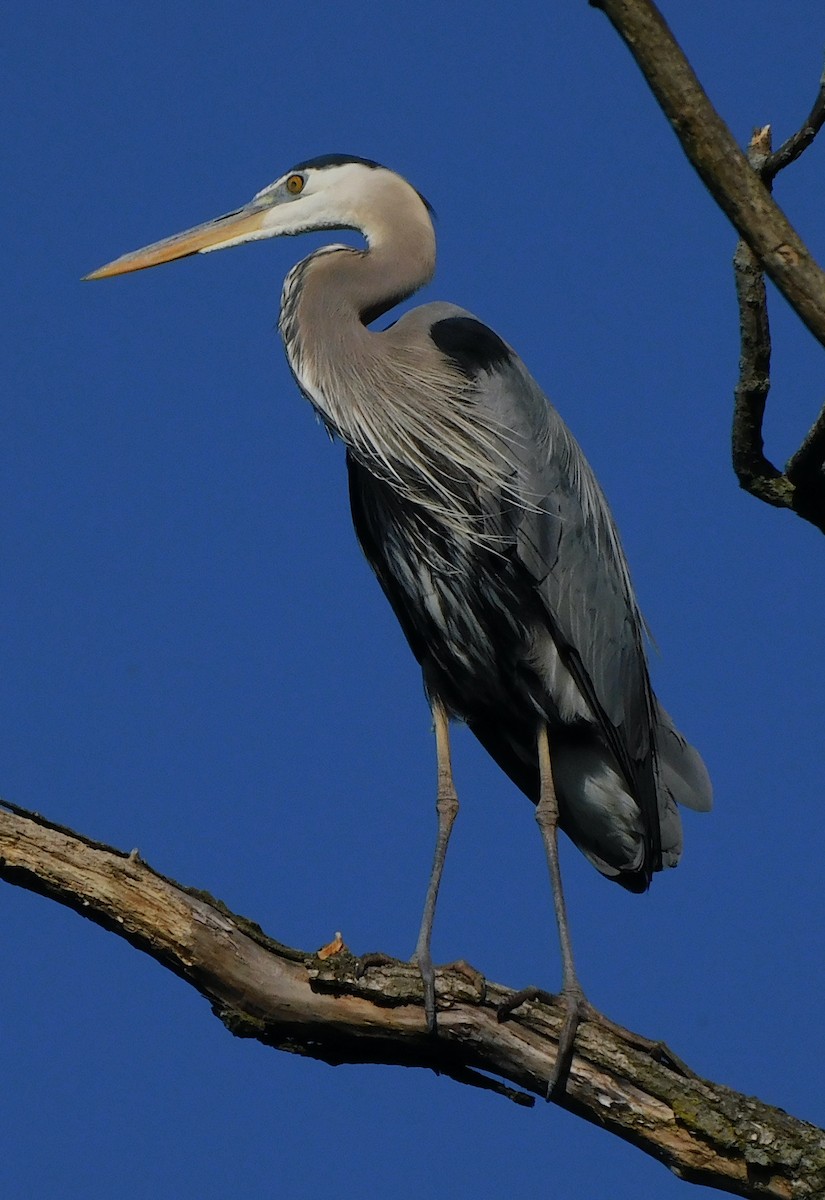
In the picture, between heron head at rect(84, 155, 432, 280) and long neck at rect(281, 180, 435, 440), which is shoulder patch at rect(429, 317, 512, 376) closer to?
long neck at rect(281, 180, 435, 440)

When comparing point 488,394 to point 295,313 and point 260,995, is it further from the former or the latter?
point 260,995

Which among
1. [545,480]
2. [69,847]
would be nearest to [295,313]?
[545,480]

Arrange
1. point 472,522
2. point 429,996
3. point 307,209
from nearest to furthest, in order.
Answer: point 429,996 → point 472,522 → point 307,209

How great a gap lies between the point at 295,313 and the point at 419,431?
0.57m

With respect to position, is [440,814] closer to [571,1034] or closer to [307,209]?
[571,1034]

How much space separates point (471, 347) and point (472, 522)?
619mm

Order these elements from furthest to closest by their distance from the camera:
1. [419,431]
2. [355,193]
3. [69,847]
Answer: [355,193], [419,431], [69,847]

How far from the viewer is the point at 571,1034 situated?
396 cm

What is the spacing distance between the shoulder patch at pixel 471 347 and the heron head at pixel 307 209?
0.43 m

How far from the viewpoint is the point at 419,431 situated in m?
4.95

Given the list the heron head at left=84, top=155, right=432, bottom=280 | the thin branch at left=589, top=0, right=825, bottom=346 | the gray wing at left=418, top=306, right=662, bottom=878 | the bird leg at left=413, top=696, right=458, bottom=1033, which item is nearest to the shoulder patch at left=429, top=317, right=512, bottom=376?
the gray wing at left=418, top=306, right=662, bottom=878

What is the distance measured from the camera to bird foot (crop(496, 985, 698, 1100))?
3.80m

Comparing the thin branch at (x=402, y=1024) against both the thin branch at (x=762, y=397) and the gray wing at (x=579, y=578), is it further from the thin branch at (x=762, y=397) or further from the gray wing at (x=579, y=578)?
the thin branch at (x=762, y=397)

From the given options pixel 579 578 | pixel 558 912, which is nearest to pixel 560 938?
pixel 558 912
